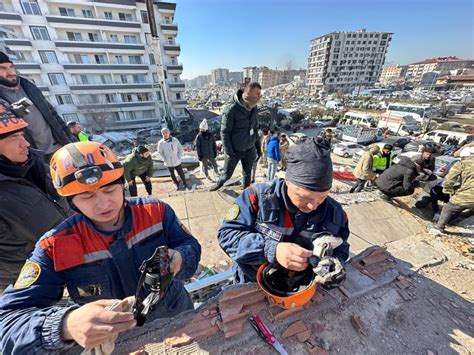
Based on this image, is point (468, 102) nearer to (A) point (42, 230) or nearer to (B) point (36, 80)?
(A) point (42, 230)

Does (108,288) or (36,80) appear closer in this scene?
(108,288)

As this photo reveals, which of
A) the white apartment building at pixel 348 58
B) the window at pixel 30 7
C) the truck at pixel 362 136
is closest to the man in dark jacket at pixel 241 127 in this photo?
the truck at pixel 362 136

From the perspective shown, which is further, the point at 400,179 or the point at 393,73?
the point at 393,73

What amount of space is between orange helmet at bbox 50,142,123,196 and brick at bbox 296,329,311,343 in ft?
5.45

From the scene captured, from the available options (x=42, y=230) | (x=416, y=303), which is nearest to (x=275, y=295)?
(x=416, y=303)

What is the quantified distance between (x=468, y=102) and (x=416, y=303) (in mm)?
58673

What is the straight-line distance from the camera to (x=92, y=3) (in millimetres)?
24500

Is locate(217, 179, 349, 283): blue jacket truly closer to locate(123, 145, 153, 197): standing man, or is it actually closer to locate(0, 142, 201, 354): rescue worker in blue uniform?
locate(0, 142, 201, 354): rescue worker in blue uniform

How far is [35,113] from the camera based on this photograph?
2732 millimetres

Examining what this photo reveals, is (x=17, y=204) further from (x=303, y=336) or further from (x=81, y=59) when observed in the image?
(x=81, y=59)

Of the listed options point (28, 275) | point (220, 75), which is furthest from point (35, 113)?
point (220, 75)

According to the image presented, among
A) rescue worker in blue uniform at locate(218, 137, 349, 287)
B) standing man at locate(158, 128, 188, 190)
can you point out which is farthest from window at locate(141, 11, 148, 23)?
rescue worker in blue uniform at locate(218, 137, 349, 287)

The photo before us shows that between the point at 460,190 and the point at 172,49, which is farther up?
the point at 172,49

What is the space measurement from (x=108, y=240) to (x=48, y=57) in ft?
115
